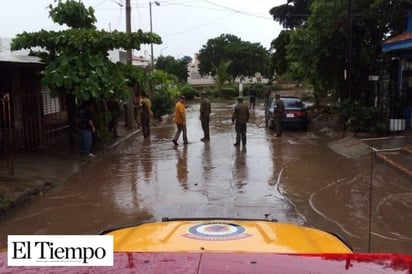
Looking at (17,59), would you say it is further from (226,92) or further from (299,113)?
(226,92)

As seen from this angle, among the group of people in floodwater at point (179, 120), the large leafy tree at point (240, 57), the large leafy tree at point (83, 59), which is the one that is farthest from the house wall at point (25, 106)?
the large leafy tree at point (240, 57)

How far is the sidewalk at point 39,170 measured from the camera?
973 cm

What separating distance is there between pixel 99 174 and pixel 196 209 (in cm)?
438

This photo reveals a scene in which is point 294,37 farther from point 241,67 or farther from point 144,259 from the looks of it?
point 241,67

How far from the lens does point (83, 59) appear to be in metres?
14.3

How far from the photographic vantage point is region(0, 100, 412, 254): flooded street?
26.6ft

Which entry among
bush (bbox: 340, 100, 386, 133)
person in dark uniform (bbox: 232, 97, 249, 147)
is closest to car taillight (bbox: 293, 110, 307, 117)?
bush (bbox: 340, 100, 386, 133)

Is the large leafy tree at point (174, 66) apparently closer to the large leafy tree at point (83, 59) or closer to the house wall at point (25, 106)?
the house wall at point (25, 106)

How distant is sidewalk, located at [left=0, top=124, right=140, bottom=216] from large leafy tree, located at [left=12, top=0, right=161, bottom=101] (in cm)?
180

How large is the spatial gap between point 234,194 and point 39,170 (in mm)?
5171

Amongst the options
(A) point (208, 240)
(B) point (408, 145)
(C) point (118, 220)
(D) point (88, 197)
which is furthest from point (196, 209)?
(B) point (408, 145)

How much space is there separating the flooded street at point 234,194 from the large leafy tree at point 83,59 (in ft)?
6.81

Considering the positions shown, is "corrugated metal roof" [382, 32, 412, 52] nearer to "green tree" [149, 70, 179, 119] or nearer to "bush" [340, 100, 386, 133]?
"bush" [340, 100, 386, 133]

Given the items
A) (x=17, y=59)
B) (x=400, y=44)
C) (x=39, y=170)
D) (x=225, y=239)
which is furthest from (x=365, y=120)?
(x=225, y=239)
